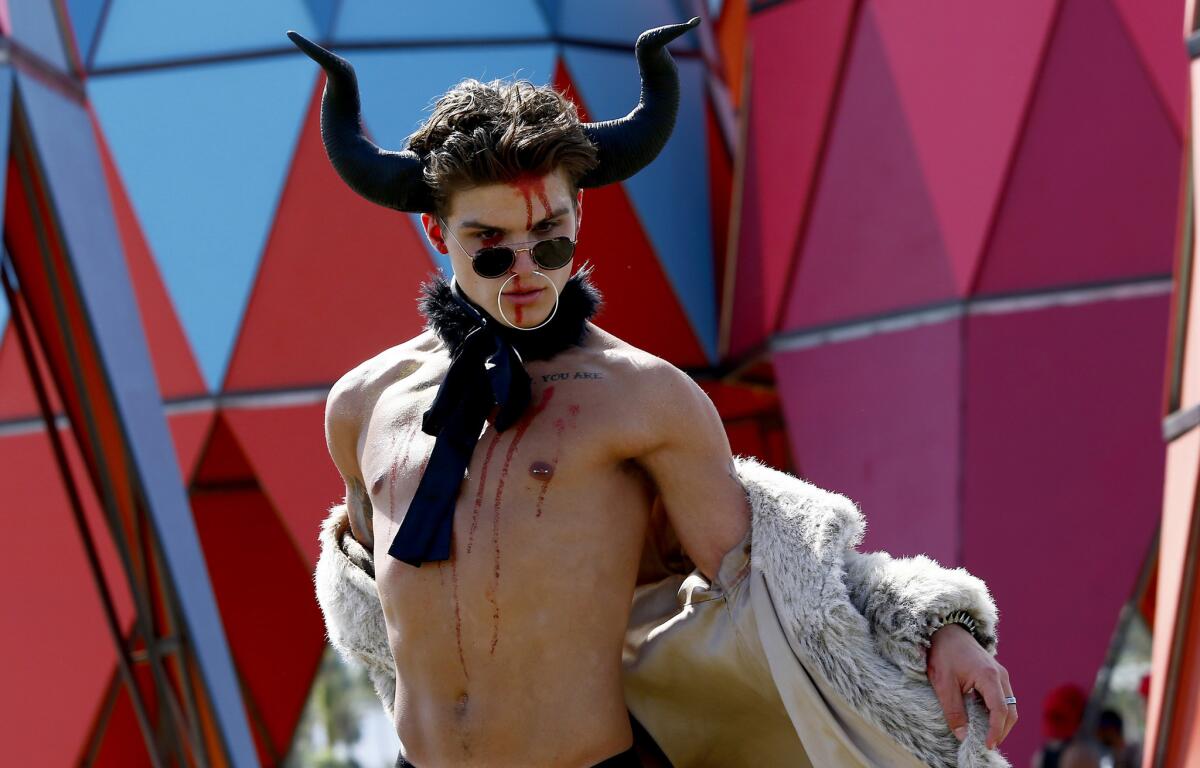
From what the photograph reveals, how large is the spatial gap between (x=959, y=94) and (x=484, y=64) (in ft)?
11.4

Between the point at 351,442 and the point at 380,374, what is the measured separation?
0.16 metres

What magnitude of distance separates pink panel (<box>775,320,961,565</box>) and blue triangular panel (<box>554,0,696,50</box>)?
114 inches

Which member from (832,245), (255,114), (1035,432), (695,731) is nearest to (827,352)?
(832,245)

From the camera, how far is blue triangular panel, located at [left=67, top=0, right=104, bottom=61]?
39.6 feet

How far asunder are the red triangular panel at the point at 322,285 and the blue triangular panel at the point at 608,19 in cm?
185

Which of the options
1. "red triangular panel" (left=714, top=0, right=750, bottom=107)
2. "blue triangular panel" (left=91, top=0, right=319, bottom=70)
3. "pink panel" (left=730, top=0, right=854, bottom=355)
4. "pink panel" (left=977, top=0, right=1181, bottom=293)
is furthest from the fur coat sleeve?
"red triangular panel" (left=714, top=0, right=750, bottom=107)

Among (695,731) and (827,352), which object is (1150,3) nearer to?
(827,352)

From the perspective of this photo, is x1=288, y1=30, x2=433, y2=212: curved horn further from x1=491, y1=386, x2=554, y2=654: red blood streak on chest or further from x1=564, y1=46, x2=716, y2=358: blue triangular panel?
x1=564, y1=46, x2=716, y2=358: blue triangular panel

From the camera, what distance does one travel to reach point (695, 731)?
3.73 meters

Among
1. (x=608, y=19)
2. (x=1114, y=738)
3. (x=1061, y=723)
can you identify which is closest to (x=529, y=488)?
(x=1061, y=723)

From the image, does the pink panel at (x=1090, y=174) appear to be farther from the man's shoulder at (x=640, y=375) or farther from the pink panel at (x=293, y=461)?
the man's shoulder at (x=640, y=375)

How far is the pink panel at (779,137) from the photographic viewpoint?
10.9 metres

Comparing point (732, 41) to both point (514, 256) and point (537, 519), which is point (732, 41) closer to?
point (514, 256)

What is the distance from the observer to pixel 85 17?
12.1 metres
